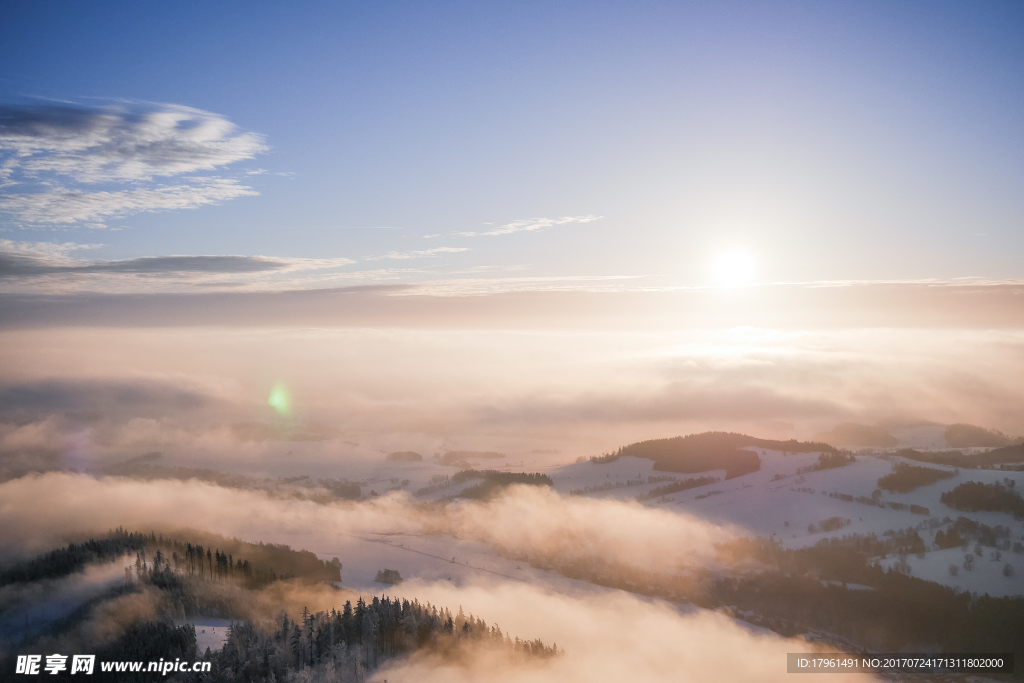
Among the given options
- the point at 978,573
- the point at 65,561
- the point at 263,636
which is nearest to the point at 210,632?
the point at 263,636

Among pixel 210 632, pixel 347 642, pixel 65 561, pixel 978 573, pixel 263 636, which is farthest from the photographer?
pixel 978 573

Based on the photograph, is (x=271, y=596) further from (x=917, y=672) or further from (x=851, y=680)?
(x=917, y=672)

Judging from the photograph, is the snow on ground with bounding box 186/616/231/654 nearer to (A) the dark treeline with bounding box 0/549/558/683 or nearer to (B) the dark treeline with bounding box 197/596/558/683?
(A) the dark treeline with bounding box 0/549/558/683

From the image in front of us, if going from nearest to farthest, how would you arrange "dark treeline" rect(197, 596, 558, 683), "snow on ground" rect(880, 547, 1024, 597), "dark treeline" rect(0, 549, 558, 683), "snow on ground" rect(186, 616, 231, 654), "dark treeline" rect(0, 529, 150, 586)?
1. "dark treeline" rect(197, 596, 558, 683)
2. "dark treeline" rect(0, 549, 558, 683)
3. "snow on ground" rect(186, 616, 231, 654)
4. "dark treeline" rect(0, 529, 150, 586)
5. "snow on ground" rect(880, 547, 1024, 597)

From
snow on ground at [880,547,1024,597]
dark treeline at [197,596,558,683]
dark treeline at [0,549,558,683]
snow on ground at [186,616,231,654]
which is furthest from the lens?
snow on ground at [880,547,1024,597]

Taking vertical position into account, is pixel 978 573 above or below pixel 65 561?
below

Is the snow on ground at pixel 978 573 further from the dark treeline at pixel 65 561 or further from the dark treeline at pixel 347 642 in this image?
the dark treeline at pixel 65 561

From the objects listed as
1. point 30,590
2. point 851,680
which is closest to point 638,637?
point 851,680

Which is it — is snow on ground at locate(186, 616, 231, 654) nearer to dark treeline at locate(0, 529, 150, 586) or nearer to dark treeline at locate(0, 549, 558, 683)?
dark treeline at locate(0, 549, 558, 683)

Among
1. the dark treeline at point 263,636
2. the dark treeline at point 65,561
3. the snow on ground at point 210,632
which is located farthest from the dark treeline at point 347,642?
the dark treeline at point 65,561

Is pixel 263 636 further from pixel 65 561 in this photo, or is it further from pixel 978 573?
pixel 978 573

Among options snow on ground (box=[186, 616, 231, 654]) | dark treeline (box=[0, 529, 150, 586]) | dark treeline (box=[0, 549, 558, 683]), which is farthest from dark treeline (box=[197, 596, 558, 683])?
dark treeline (box=[0, 529, 150, 586])

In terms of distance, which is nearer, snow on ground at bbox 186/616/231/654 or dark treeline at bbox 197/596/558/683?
dark treeline at bbox 197/596/558/683

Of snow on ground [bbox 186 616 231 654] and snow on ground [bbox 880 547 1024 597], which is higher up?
snow on ground [bbox 186 616 231 654]
